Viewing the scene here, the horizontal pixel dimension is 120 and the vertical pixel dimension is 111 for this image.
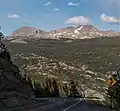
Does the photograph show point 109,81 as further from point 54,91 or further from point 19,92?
point 54,91

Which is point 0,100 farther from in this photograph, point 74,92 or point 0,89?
point 74,92

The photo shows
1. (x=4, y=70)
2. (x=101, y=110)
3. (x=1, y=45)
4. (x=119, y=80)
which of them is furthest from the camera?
(x=1, y=45)

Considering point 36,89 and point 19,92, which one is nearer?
point 19,92

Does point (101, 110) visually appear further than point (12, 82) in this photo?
No

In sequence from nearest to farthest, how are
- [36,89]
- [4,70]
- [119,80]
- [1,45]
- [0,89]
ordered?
[0,89] → [119,80] → [4,70] → [1,45] → [36,89]

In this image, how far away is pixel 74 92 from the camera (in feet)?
396

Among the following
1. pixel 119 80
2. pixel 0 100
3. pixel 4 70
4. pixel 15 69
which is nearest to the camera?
pixel 0 100

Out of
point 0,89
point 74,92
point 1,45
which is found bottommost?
point 74,92

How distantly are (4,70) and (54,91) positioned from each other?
172ft

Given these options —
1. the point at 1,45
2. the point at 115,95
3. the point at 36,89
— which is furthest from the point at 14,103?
the point at 36,89

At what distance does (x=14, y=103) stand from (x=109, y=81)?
16.5 meters

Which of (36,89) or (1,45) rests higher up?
(1,45)

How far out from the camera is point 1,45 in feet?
274

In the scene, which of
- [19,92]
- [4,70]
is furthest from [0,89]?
[4,70]
